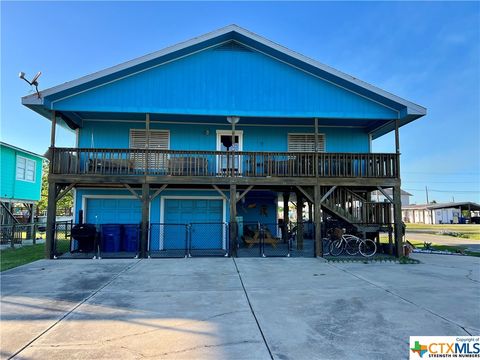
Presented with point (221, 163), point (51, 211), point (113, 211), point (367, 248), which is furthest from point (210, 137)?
point (367, 248)

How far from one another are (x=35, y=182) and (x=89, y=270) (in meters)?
14.8

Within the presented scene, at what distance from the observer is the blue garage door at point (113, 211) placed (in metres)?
13.7

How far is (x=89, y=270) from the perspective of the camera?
30.1ft

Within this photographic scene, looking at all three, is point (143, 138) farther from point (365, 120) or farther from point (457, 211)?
point (457, 211)

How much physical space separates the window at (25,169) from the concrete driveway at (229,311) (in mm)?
12232

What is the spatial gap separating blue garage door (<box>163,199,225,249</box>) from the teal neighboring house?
10.0 meters

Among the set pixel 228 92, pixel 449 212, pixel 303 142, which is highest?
pixel 228 92

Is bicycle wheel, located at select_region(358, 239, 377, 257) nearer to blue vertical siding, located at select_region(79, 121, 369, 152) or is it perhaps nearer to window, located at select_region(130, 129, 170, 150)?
blue vertical siding, located at select_region(79, 121, 369, 152)

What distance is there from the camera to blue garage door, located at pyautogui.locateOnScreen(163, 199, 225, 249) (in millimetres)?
13859

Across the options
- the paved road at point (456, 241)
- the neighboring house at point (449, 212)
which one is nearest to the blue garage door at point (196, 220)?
the paved road at point (456, 241)

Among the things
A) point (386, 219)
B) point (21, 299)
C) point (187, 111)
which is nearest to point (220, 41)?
point (187, 111)

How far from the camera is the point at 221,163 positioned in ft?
41.7

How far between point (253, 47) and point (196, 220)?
23.8 ft

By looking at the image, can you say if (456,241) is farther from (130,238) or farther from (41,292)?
(41,292)
